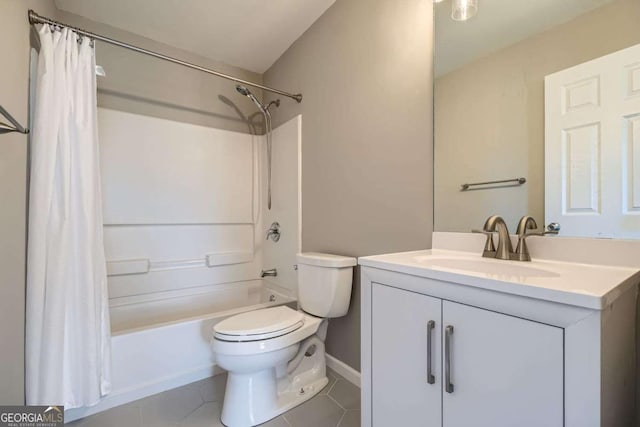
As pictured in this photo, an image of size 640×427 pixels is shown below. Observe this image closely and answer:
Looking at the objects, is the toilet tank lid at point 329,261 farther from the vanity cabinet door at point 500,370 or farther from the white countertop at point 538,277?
the vanity cabinet door at point 500,370

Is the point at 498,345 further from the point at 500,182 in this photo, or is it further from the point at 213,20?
the point at 213,20

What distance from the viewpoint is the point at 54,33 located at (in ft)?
4.38

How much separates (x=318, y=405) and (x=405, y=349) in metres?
0.85

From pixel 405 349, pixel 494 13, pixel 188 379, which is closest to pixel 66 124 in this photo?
pixel 188 379

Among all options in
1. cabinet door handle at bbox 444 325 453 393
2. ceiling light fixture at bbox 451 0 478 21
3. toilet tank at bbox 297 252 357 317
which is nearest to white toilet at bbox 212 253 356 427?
toilet tank at bbox 297 252 357 317

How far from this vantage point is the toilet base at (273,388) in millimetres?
1316

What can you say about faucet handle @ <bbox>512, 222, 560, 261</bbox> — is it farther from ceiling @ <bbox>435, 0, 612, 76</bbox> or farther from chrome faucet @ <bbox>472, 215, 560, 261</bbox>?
ceiling @ <bbox>435, 0, 612, 76</bbox>

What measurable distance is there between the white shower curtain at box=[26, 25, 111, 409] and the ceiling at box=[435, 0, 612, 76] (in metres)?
1.74

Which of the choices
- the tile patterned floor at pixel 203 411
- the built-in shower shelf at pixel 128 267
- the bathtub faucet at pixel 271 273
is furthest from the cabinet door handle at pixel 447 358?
the built-in shower shelf at pixel 128 267

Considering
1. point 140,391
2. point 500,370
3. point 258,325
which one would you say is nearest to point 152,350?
point 140,391

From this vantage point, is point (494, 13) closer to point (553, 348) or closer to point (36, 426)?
point (553, 348)

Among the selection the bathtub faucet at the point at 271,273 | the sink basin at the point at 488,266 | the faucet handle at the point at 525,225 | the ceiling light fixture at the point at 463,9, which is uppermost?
the ceiling light fixture at the point at 463,9

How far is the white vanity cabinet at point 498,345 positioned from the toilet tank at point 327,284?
0.51 meters

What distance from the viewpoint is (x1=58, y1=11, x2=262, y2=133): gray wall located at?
198 centimetres
